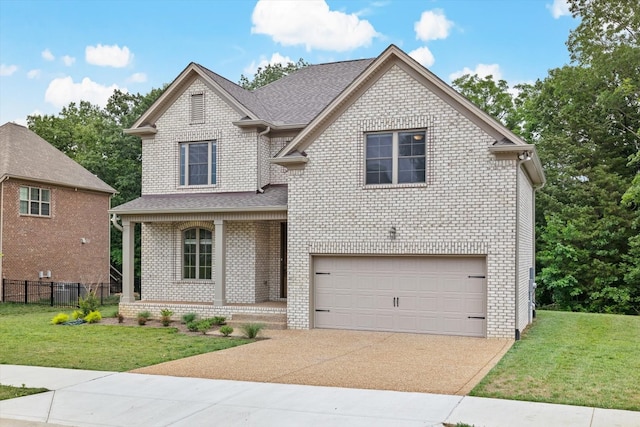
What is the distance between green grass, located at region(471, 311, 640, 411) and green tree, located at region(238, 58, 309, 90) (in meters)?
33.4

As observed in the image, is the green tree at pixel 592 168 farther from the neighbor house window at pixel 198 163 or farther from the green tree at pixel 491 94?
the neighbor house window at pixel 198 163

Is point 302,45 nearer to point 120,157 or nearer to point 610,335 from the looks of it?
point 120,157

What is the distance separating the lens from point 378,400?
8367 mm

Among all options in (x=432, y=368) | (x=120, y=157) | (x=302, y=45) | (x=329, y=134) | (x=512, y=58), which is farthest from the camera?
(x=302, y=45)

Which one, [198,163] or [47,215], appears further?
[47,215]

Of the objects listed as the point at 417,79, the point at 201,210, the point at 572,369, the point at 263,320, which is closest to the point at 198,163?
the point at 201,210

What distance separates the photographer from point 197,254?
19594mm

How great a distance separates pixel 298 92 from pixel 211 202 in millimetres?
5763

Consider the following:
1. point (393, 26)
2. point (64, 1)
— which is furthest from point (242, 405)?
point (64, 1)

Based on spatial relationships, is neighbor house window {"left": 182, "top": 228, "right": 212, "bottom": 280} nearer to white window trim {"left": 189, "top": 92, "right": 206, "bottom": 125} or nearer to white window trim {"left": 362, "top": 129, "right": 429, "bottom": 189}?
white window trim {"left": 189, "top": 92, "right": 206, "bottom": 125}

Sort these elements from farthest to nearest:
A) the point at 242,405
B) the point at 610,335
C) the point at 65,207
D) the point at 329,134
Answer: the point at 65,207 → the point at 329,134 → the point at 610,335 → the point at 242,405

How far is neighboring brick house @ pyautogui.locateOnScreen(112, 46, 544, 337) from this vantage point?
47.7ft

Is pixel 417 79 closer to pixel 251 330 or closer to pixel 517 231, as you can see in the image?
pixel 517 231

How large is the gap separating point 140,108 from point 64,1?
681 inches
